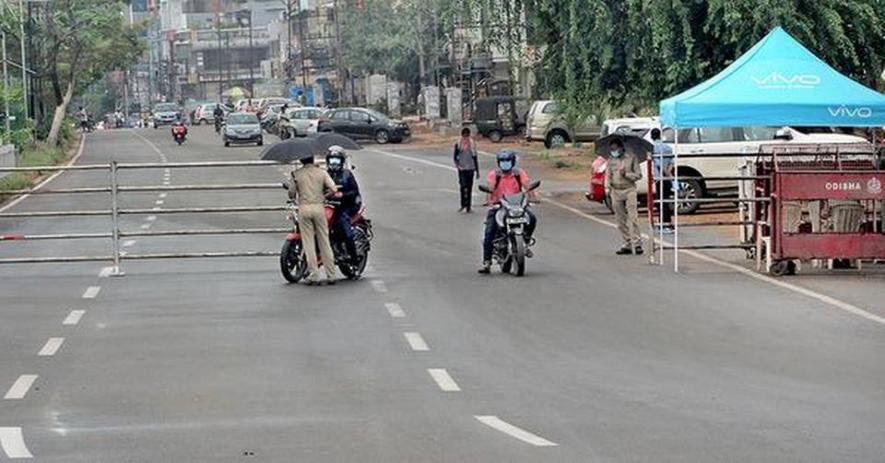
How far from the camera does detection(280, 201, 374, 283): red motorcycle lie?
22.1 meters

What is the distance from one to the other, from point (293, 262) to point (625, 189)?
5.48 m

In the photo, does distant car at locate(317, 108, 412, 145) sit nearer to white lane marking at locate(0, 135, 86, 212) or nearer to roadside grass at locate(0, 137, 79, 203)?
white lane marking at locate(0, 135, 86, 212)

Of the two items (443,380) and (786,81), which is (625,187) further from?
(443,380)

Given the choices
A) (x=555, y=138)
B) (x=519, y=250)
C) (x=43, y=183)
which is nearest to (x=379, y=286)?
(x=519, y=250)

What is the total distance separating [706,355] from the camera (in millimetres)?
15484

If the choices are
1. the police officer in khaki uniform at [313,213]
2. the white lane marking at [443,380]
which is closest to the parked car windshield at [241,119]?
the police officer in khaki uniform at [313,213]

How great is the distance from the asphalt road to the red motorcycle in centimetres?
27

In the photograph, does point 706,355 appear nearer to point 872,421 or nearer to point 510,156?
point 872,421

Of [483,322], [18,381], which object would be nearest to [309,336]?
[483,322]

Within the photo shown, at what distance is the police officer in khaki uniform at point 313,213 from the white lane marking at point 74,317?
3.26 m

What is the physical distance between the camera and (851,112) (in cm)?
2248

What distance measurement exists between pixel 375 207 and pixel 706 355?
22.5m

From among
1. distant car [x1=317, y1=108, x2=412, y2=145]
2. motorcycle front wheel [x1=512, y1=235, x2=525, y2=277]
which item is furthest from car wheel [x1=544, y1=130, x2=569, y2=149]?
motorcycle front wheel [x1=512, y1=235, x2=525, y2=277]

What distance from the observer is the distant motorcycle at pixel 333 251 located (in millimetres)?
22062
